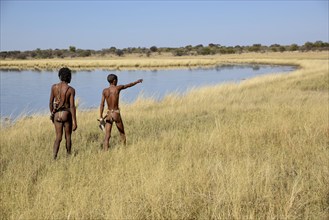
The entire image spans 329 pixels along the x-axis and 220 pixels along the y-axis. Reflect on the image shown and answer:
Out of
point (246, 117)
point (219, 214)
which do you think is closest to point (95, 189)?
point (219, 214)

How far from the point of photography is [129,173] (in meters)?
5.44

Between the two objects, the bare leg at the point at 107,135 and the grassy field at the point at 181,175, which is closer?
the grassy field at the point at 181,175

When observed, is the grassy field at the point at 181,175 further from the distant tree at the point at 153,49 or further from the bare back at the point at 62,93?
the distant tree at the point at 153,49

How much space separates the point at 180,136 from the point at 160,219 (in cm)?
418

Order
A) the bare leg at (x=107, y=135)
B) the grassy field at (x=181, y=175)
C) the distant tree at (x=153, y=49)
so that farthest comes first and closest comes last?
the distant tree at (x=153, y=49)
the bare leg at (x=107, y=135)
the grassy field at (x=181, y=175)

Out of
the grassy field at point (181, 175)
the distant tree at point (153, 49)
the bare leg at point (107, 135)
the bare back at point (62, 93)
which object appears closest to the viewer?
the grassy field at point (181, 175)

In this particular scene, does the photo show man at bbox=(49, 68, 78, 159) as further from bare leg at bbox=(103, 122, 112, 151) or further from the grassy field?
bare leg at bbox=(103, 122, 112, 151)

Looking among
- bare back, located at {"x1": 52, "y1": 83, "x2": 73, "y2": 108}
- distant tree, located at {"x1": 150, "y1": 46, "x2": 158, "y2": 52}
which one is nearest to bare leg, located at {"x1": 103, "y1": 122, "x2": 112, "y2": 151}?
bare back, located at {"x1": 52, "y1": 83, "x2": 73, "y2": 108}

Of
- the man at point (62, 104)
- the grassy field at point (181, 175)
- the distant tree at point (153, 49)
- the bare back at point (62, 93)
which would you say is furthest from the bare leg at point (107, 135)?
the distant tree at point (153, 49)

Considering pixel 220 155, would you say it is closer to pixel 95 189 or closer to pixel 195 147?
pixel 195 147

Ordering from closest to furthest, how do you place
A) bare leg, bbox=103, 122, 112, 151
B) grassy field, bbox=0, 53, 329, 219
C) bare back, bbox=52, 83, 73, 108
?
grassy field, bbox=0, 53, 329, 219, bare back, bbox=52, 83, 73, 108, bare leg, bbox=103, 122, 112, 151

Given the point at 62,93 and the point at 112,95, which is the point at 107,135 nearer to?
the point at 112,95

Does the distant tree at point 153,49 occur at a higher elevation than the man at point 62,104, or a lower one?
higher

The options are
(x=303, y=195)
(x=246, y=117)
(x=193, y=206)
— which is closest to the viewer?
(x=193, y=206)
